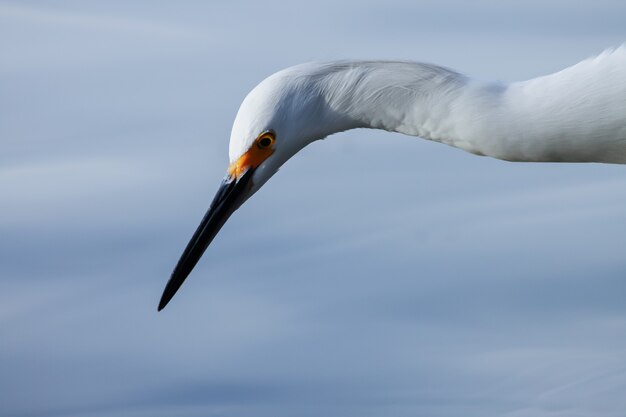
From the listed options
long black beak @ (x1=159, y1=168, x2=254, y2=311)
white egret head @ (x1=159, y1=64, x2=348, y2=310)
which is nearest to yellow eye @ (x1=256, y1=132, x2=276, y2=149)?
white egret head @ (x1=159, y1=64, x2=348, y2=310)

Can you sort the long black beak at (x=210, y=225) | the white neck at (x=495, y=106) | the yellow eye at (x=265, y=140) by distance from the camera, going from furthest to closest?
1. the long black beak at (x=210, y=225)
2. the yellow eye at (x=265, y=140)
3. the white neck at (x=495, y=106)

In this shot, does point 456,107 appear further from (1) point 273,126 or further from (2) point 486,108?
(1) point 273,126

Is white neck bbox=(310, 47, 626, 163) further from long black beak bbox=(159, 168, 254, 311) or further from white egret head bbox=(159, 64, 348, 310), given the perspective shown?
long black beak bbox=(159, 168, 254, 311)

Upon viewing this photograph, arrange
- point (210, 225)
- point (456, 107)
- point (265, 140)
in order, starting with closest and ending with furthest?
point (456, 107) → point (265, 140) → point (210, 225)

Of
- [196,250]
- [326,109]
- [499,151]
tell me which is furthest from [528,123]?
[196,250]

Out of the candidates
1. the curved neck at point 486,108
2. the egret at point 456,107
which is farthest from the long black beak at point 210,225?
the curved neck at point 486,108

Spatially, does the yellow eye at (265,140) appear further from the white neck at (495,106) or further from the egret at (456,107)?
the white neck at (495,106)

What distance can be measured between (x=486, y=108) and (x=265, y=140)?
0.71m

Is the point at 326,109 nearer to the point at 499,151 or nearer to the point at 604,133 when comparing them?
the point at 499,151

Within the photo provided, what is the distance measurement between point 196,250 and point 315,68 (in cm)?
85

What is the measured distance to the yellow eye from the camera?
166 inches

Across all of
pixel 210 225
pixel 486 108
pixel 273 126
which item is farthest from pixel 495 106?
pixel 210 225

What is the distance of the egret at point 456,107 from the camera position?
4102 mm

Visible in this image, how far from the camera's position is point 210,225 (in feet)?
14.9
